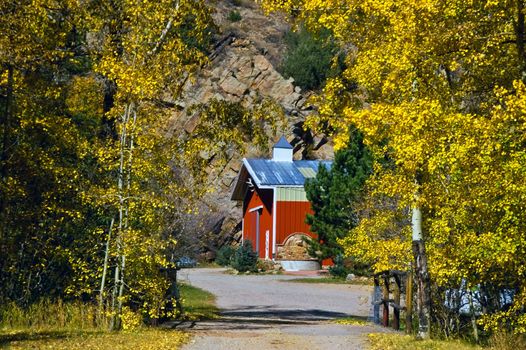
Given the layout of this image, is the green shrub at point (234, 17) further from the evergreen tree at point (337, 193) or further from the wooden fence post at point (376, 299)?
the wooden fence post at point (376, 299)

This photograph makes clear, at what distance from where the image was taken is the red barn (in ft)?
163

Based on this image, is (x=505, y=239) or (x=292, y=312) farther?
(x=292, y=312)

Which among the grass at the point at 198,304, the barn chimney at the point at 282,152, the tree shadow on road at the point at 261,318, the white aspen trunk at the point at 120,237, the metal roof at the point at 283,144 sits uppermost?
the metal roof at the point at 283,144

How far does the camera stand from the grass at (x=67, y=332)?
13859 millimetres

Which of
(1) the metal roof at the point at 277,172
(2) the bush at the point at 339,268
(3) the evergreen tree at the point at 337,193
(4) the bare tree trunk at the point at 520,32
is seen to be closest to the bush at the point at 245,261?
(1) the metal roof at the point at 277,172

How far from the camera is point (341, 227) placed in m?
38.5

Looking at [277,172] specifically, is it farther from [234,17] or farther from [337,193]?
[234,17]

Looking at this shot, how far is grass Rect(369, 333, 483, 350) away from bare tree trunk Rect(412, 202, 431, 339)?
0.30 meters

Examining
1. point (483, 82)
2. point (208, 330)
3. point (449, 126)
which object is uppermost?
point (483, 82)

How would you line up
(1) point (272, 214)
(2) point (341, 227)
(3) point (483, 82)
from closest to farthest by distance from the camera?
(3) point (483, 82) < (2) point (341, 227) < (1) point (272, 214)

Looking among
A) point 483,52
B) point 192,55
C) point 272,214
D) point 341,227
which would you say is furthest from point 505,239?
point 272,214

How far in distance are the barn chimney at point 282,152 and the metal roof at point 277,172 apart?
270 mm

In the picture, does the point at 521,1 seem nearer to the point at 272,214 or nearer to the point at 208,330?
the point at 208,330

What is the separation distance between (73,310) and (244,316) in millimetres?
5837
